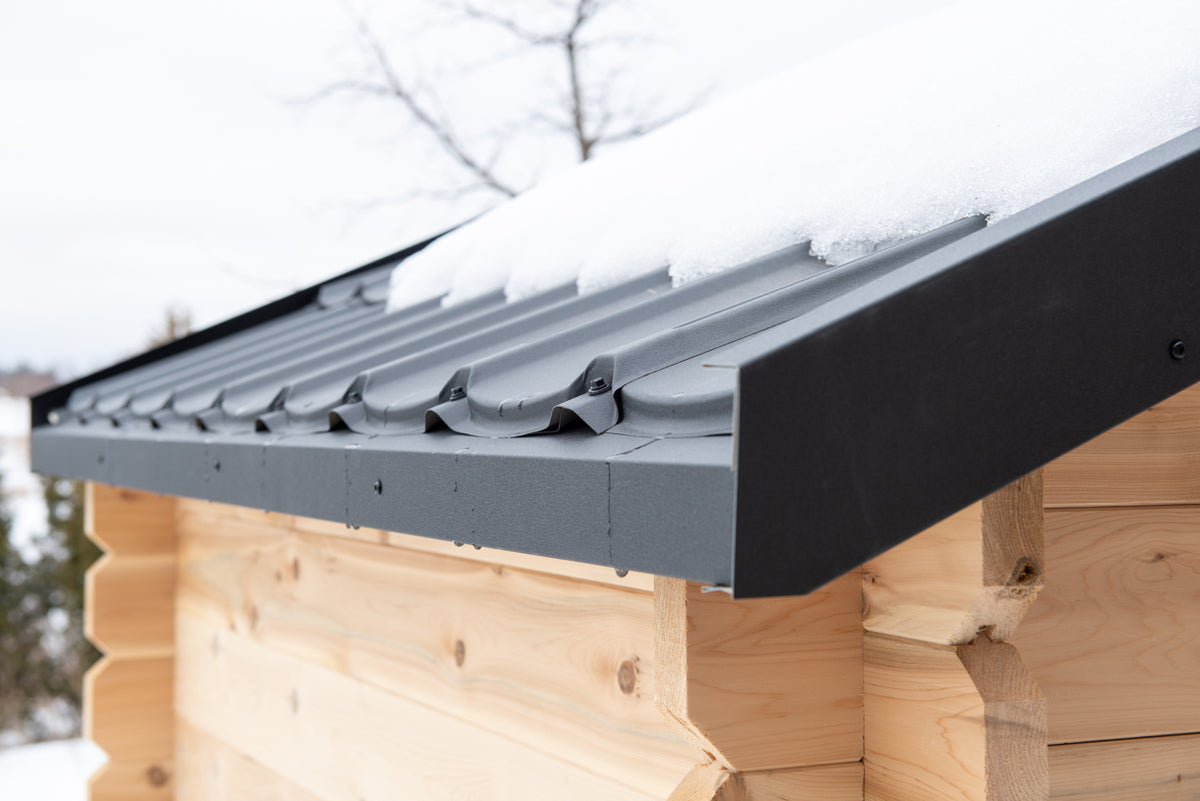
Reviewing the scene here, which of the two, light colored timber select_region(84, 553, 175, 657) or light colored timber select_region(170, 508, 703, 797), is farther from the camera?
light colored timber select_region(84, 553, 175, 657)

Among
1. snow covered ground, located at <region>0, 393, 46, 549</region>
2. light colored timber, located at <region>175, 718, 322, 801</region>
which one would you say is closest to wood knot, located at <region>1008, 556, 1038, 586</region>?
light colored timber, located at <region>175, 718, 322, 801</region>

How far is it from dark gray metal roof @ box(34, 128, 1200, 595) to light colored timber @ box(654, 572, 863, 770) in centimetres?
22

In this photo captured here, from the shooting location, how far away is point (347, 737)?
6.66ft

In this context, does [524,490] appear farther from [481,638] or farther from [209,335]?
[209,335]

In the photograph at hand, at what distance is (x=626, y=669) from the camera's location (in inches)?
48.9

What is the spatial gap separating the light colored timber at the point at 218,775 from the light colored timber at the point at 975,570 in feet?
5.53

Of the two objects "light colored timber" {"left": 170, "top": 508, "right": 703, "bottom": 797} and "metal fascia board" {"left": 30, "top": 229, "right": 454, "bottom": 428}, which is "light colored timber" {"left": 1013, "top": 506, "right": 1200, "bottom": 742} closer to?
"light colored timber" {"left": 170, "top": 508, "right": 703, "bottom": 797}

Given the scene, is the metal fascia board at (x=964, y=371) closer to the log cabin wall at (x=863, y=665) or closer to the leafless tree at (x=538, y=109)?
the log cabin wall at (x=863, y=665)

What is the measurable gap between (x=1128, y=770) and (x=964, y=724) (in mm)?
334

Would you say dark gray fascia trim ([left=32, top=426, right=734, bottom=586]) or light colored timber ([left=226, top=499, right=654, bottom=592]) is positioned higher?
dark gray fascia trim ([left=32, top=426, right=734, bottom=586])

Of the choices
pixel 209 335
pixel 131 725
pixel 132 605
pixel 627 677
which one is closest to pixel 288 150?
pixel 209 335

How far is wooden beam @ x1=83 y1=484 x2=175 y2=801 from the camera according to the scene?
3156 mm

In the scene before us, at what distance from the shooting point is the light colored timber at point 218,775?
7.79 ft

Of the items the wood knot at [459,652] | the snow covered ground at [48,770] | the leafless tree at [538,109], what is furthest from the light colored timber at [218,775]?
the leafless tree at [538,109]
